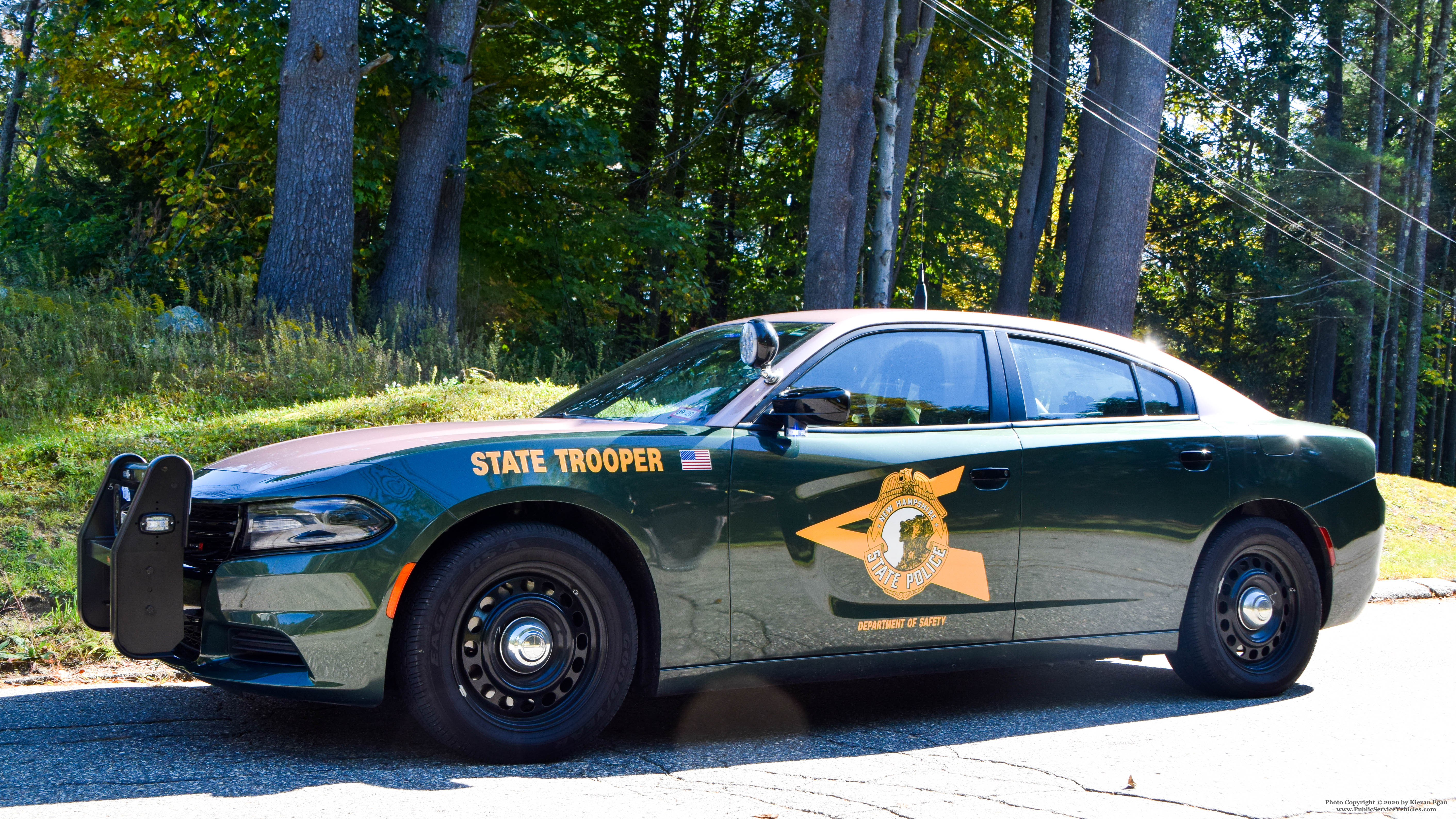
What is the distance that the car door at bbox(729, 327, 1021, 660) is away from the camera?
4.02 m

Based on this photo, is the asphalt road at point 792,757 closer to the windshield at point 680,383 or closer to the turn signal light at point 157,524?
the turn signal light at point 157,524

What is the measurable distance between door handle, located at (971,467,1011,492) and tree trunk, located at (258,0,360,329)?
9.13 m

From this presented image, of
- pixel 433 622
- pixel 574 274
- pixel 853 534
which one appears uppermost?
pixel 574 274

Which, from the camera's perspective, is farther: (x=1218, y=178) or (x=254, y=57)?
(x=1218, y=178)

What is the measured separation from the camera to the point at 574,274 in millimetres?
20312

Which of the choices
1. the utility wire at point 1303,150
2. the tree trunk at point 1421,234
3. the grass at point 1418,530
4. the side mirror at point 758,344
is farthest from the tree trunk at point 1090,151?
the tree trunk at point 1421,234

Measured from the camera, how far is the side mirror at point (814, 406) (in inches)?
158

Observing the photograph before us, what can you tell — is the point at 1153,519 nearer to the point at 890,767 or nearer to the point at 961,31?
the point at 890,767

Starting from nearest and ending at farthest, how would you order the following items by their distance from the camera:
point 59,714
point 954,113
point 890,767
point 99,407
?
point 890,767 < point 59,714 < point 99,407 < point 954,113

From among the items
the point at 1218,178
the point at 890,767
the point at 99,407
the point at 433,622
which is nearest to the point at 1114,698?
the point at 890,767

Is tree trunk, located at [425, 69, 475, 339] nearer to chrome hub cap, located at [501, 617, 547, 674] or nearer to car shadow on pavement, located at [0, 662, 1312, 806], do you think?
car shadow on pavement, located at [0, 662, 1312, 806]

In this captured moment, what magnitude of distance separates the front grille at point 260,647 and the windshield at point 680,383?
144cm

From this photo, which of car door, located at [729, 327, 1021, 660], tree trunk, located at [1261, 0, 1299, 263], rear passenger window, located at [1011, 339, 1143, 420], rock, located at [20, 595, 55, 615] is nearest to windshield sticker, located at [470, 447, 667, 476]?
car door, located at [729, 327, 1021, 660]

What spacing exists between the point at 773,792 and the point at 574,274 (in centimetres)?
1741
